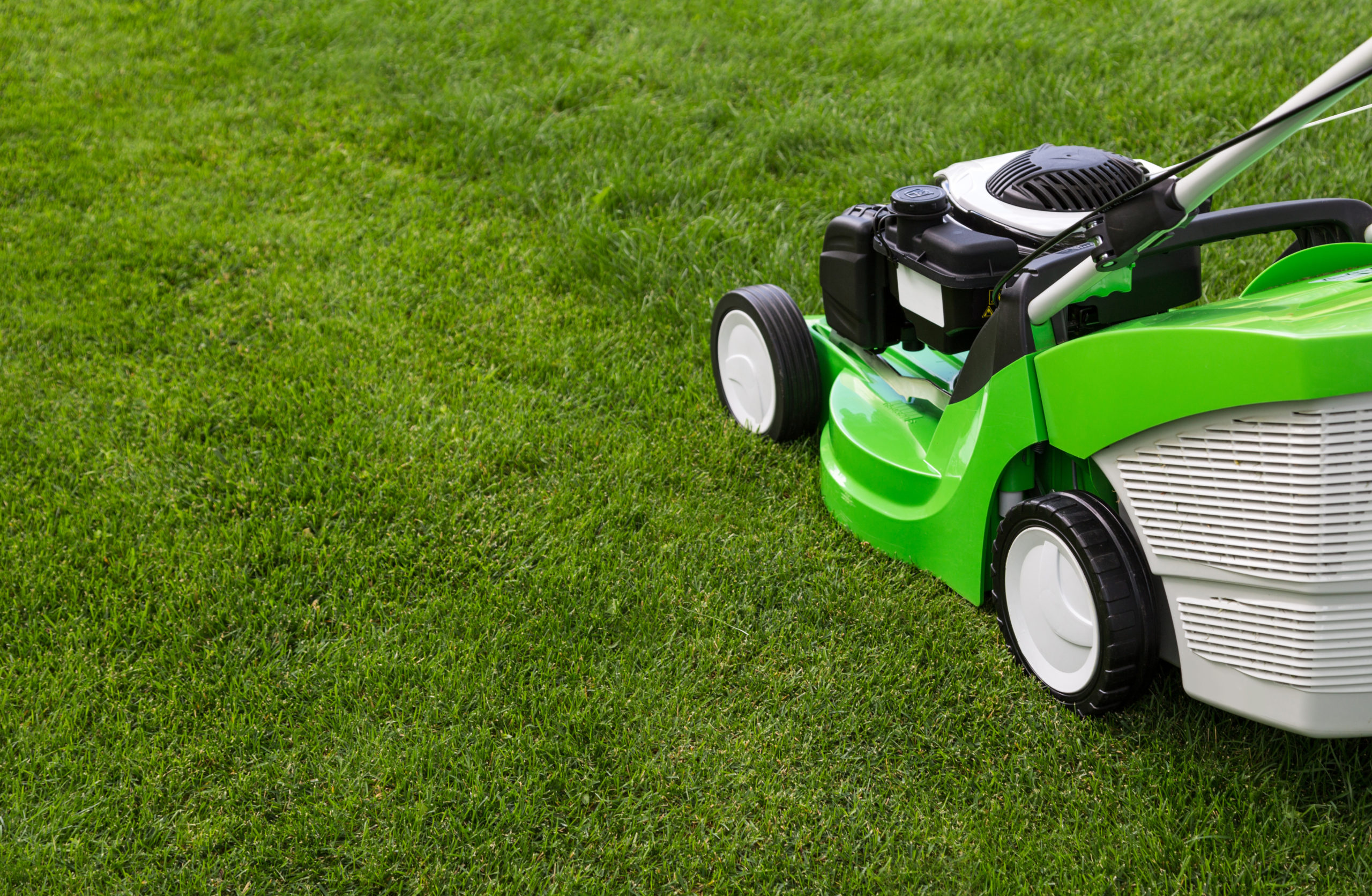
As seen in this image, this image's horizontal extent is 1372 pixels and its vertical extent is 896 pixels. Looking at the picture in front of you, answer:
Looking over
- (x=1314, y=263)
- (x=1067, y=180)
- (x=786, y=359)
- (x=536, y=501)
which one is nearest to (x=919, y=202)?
(x=1067, y=180)

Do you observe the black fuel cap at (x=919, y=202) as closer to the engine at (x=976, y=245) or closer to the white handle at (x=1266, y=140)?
the engine at (x=976, y=245)

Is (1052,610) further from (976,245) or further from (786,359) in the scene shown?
(786,359)

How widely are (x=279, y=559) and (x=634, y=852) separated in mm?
1239

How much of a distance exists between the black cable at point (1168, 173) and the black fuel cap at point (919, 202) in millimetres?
207

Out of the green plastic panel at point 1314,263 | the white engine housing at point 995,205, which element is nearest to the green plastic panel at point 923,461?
the white engine housing at point 995,205

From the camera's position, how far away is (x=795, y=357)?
A: 9.39 ft

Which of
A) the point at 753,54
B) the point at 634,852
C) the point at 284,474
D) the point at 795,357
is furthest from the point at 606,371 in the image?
the point at 753,54

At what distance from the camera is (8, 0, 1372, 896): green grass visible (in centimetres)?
196

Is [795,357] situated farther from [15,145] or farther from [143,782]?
[15,145]

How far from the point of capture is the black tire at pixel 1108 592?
1882 millimetres

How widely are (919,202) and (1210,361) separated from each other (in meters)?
0.81

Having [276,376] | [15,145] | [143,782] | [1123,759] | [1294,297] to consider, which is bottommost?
[1123,759]

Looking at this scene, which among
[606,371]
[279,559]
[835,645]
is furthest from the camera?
[606,371]

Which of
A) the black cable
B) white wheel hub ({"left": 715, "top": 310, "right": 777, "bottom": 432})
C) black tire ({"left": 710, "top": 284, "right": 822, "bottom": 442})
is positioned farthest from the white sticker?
white wheel hub ({"left": 715, "top": 310, "right": 777, "bottom": 432})
